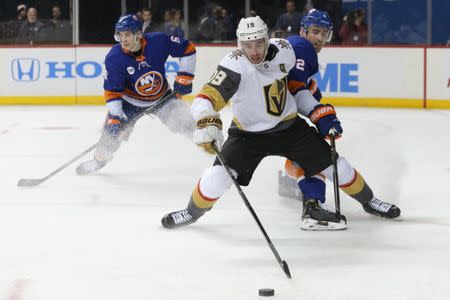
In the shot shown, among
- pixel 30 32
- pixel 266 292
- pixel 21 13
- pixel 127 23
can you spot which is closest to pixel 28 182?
pixel 127 23

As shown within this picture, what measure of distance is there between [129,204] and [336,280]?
187 centimetres

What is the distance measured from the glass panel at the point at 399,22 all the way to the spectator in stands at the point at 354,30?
0.38 ft

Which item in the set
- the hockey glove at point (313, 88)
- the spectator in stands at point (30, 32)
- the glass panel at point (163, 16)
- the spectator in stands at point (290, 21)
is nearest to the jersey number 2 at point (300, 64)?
the hockey glove at point (313, 88)

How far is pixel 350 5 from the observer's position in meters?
10.4

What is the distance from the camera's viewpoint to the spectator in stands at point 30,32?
10914 millimetres

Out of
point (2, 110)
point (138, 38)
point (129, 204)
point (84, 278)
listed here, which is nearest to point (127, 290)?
point (84, 278)

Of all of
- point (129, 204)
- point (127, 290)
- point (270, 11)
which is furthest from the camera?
point (270, 11)

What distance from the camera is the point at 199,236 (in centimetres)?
423

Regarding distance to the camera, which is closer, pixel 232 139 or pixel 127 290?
pixel 127 290

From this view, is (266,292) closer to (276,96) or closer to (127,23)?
(276,96)

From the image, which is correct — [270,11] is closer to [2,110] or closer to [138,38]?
[2,110]

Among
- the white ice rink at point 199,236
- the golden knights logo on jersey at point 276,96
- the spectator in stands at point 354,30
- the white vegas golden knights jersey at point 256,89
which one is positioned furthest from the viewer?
the spectator in stands at point 354,30

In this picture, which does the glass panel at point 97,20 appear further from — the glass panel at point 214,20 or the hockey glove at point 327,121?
the hockey glove at point 327,121

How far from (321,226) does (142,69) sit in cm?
202
